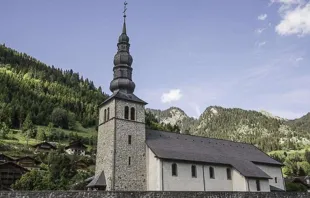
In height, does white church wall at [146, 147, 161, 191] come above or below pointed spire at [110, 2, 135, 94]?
below

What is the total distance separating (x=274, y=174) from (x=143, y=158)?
2280 cm

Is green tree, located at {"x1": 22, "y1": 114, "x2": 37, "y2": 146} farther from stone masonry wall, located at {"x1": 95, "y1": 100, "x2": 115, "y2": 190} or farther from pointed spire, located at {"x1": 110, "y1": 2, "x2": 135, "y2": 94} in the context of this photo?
pointed spire, located at {"x1": 110, "y1": 2, "x2": 135, "y2": 94}

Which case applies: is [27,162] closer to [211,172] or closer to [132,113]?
[132,113]

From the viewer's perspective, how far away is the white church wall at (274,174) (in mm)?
50188

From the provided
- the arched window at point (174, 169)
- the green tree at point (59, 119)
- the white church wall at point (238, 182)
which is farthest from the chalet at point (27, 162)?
the green tree at point (59, 119)

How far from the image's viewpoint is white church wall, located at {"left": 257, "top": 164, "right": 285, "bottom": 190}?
165 feet

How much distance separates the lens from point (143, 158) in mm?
40750

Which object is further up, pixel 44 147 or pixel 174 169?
pixel 44 147

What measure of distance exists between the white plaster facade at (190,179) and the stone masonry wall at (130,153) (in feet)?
3.20

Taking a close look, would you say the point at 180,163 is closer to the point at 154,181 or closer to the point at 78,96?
the point at 154,181

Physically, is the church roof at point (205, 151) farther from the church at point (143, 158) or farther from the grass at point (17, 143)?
the grass at point (17, 143)

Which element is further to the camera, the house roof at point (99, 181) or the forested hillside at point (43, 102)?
the forested hillside at point (43, 102)

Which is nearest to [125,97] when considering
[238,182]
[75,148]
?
[238,182]

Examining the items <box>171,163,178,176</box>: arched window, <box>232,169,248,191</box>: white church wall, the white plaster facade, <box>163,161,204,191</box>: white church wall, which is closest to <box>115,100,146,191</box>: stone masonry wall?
the white plaster facade
